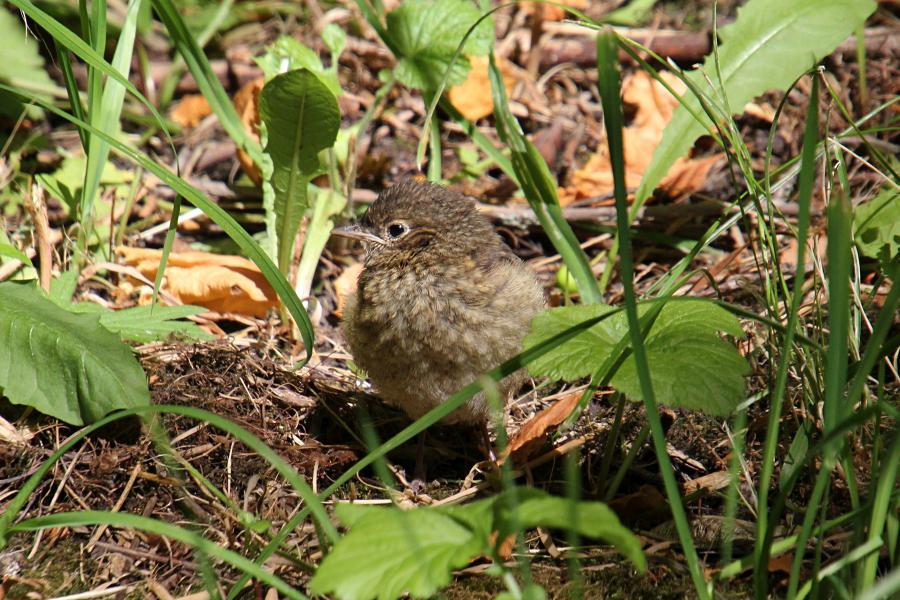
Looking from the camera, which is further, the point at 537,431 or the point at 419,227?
the point at 419,227

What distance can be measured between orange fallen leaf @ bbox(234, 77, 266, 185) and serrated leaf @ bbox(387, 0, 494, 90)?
95 centimetres

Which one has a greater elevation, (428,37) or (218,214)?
(428,37)

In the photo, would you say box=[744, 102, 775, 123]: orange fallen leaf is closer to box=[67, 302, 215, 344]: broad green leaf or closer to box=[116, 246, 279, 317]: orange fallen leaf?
box=[116, 246, 279, 317]: orange fallen leaf

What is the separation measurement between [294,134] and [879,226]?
2523 millimetres

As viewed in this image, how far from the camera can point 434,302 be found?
376cm

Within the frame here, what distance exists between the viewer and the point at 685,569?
3.04m

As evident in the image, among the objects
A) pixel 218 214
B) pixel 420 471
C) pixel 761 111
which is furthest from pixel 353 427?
pixel 761 111

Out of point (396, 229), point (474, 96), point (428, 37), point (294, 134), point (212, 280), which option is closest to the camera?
point (396, 229)

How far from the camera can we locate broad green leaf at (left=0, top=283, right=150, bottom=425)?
3.47 m

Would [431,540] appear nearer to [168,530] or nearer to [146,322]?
[168,530]

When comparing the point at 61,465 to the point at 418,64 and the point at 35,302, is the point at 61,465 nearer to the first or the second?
the point at 35,302

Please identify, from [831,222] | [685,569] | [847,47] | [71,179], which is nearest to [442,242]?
[685,569]

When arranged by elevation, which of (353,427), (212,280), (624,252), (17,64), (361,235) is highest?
(17,64)

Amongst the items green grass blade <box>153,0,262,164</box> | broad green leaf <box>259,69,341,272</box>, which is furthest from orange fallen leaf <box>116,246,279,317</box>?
green grass blade <box>153,0,262,164</box>
